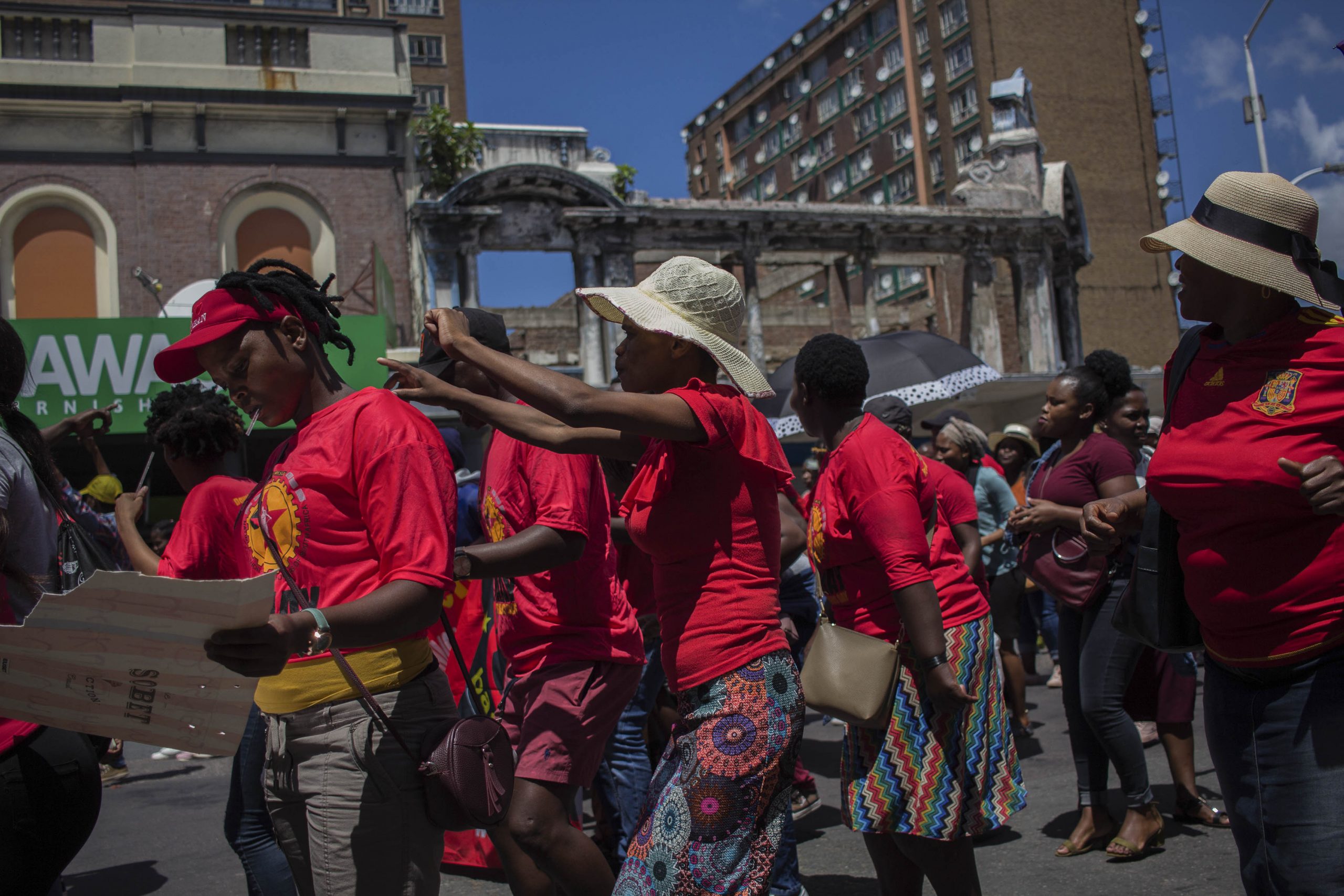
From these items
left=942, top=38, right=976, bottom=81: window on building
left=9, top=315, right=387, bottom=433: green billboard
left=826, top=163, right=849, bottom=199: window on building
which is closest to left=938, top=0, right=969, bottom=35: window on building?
left=942, top=38, right=976, bottom=81: window on building

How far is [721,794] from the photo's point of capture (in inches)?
102

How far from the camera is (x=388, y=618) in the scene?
2.30 meters

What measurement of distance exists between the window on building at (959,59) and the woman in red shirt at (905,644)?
52226 millimetres

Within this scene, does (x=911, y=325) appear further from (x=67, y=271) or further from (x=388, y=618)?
(x=388, y=618)

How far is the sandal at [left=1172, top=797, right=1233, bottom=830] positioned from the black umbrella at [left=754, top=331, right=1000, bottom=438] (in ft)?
15.9

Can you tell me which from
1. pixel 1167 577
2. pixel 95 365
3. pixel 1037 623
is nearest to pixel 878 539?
pixel 1167 577

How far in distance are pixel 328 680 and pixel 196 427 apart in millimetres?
1844

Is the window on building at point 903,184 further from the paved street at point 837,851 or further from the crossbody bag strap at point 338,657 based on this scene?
the crossbody bag strap at point 338,657

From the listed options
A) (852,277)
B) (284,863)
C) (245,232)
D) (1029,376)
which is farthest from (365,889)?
(852,277)

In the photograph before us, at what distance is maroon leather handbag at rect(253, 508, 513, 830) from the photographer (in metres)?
2.46

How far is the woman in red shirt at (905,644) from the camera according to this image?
11.3ft

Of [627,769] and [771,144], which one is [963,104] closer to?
[771,144]

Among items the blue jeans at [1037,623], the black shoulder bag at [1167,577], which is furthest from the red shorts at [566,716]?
the blue jeans at [1037,623]

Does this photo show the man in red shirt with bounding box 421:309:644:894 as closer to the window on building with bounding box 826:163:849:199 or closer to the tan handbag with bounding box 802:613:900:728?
the tan handbag with bounding box 802:613:900:728
